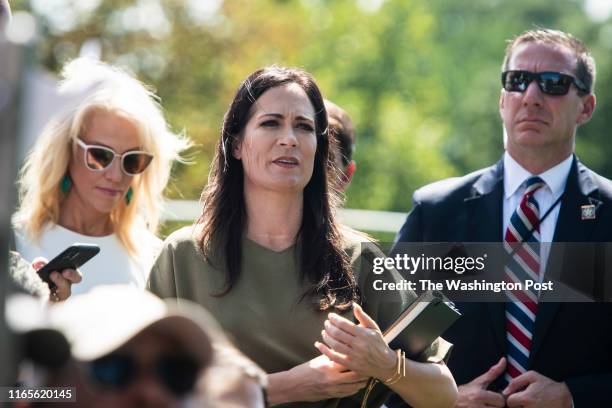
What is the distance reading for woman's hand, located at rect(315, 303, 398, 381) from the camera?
304cm

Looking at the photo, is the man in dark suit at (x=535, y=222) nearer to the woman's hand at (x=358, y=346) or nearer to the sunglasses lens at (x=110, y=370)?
the woman's hand at (x=358, y=346)

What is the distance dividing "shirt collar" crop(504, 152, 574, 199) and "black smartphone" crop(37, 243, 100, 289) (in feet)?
6.06

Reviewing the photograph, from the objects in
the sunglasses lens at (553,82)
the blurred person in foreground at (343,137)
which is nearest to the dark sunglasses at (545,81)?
the sunglasses lens at (553,82)

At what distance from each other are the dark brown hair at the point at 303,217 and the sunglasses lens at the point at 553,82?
1.18 meters

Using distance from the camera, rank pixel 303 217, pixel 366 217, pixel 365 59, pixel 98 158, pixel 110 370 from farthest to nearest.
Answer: pixel 365 59 → pixel 366 217 → pixel 98 158 → pixel 303 217 → pixel 110 370

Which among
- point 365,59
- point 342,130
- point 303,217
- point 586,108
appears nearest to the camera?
point 303,217

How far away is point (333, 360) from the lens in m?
3.08

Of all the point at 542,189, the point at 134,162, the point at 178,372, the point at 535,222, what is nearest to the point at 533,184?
the point at 542,189

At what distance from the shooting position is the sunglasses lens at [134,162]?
4.20 meters

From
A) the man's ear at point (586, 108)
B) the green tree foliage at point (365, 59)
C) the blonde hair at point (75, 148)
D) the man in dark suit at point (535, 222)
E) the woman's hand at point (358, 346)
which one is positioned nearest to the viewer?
the woman's hand at point (358, 346)

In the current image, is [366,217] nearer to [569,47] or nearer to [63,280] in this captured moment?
[569,47]

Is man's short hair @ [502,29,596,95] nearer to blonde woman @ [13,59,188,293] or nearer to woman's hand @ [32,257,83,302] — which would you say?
blonde woman @ [13,59,188,293]

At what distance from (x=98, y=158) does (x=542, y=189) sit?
75.4 inches

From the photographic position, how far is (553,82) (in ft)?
14.5
